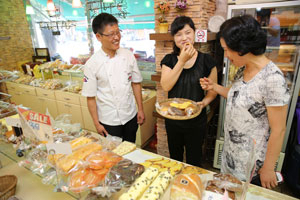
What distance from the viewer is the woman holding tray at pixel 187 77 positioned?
1633mm

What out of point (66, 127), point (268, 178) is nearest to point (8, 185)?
point (66, 127)

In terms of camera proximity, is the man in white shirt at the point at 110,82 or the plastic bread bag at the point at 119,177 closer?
the plastic bread bag at the point at 119,177

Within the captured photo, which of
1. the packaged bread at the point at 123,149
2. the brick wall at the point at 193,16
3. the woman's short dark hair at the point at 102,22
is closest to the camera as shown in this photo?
the packaged bread at the point at 123,149

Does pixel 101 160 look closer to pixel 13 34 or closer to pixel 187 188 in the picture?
pixel 187 188

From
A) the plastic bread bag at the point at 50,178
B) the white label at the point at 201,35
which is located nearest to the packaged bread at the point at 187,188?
the plastic bread bag at the point at 50,178

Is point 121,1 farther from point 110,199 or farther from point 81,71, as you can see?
point 110,199

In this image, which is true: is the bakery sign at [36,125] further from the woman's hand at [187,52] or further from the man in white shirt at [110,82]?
the woman's hand at [187,52]

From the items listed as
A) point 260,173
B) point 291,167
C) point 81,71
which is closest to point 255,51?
point 260,173

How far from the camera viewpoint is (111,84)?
189 cm

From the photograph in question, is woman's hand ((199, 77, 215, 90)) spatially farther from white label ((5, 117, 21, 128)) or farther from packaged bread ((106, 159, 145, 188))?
white label ((5, 117, 21, 128))

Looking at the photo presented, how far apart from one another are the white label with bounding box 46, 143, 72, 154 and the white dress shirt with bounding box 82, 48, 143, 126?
2.85 ft

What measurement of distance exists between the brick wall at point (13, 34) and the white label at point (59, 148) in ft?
17.4

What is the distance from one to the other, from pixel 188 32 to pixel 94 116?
123cm

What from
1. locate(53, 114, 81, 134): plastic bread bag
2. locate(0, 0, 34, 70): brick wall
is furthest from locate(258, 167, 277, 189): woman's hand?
locate(0, 0, 34, 70): brick wall
